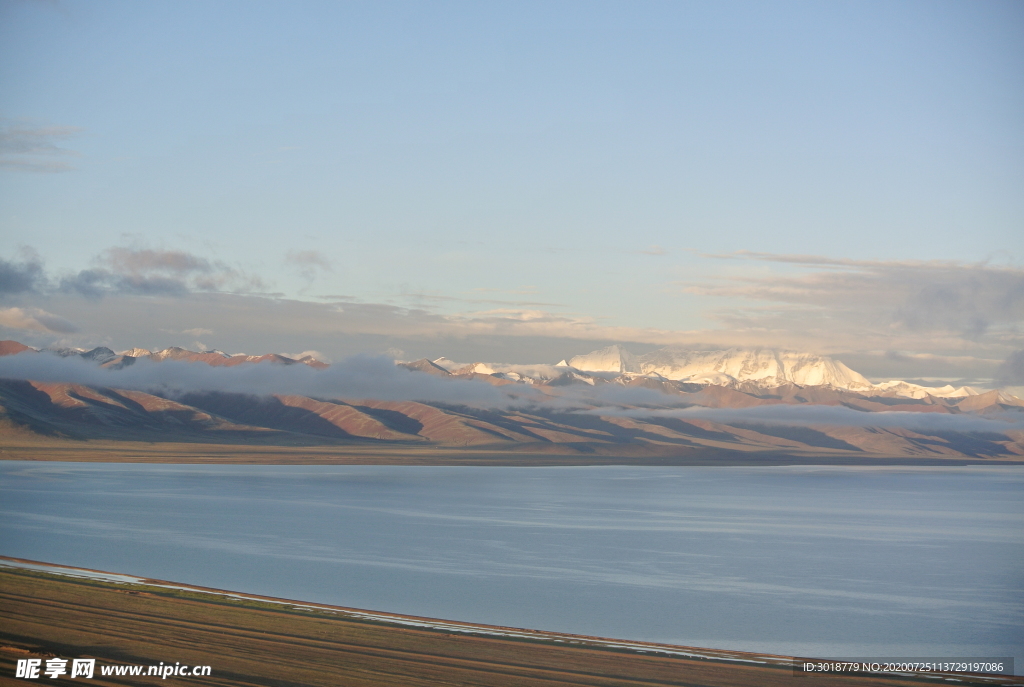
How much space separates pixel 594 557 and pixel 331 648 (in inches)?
902

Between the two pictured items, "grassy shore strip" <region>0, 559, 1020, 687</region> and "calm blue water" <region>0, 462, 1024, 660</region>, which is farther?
"calm blue water" <region>0, 462, 1024, 660</region>

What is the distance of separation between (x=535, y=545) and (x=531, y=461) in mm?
140445

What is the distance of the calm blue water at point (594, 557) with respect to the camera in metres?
29.6

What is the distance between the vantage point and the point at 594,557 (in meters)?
44.3

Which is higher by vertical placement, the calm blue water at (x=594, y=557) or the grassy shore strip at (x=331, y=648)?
the calm blue water at (x=594, y=557)

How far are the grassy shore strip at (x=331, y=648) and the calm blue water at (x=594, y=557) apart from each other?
9.11 feet

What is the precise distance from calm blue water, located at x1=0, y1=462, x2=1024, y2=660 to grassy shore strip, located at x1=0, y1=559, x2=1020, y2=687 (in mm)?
2777

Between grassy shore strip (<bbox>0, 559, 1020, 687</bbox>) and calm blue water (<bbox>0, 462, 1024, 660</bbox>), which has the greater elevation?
calm blue water (<bbox>0, 462, 1024, 660</bbox>)

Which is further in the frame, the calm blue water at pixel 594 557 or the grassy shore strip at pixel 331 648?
the calm blue water at pixel 594 557

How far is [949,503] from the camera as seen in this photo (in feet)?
312

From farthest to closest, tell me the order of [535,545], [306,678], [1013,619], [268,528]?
1. [268,528]
2. [535,545]
3. [1013,619]
4. [306,678]

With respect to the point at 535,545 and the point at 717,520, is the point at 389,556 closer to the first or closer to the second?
the point at 535,545

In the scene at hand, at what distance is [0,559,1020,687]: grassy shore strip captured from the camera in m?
20.8

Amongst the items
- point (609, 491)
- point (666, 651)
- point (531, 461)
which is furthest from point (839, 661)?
point (531, 461)
